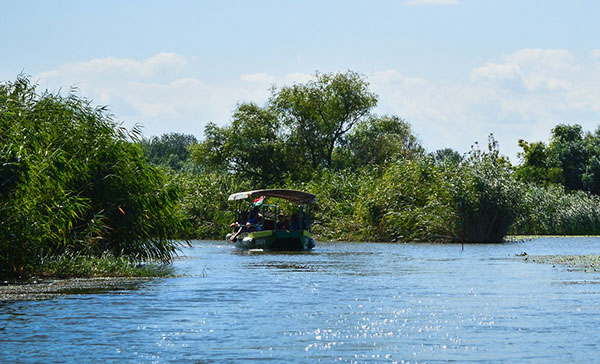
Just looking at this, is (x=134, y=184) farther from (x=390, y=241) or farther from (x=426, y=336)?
(x=390, y=241)

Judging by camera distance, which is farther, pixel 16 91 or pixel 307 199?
pixel 307 199

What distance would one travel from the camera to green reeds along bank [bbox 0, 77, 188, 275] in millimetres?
19031

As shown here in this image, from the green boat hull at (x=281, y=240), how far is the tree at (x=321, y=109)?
2935 centimetres

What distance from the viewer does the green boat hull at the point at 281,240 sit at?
40000 millimetres

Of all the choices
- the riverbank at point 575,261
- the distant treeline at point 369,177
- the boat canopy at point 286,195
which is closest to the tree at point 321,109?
the distant treeline at point 369,177

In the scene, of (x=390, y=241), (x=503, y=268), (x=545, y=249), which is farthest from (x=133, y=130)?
(x=390, y=241)

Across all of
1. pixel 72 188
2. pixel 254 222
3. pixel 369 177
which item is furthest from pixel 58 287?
pixel 369 177

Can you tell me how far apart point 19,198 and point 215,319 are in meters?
6.18

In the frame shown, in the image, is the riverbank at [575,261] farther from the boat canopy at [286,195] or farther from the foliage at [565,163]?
the foliage at [565,163]

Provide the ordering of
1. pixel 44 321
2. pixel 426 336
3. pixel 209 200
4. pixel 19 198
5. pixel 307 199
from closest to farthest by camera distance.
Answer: pixel 426 336 < pixel 44 321 < pixel 19 198 < pixel 307 199 < pixel 209 200

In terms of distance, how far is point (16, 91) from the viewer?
2378cm

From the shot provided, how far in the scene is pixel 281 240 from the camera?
133 ft

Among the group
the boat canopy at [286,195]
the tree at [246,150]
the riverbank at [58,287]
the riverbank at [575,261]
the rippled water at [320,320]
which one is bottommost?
the rippled water at [320,320]

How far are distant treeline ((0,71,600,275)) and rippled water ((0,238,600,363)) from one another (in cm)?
236
